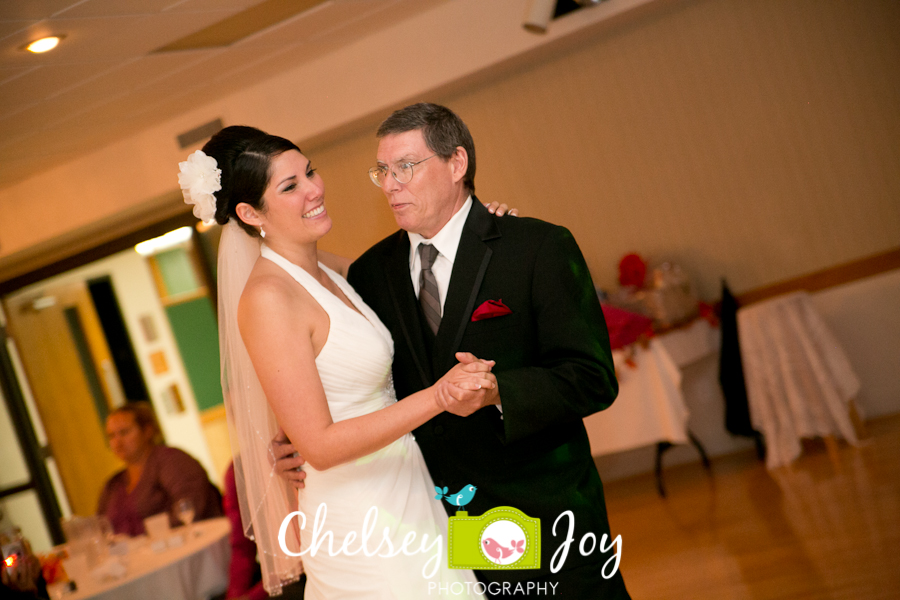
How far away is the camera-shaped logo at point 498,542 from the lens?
180 cm

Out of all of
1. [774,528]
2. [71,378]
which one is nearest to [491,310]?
[774,528]

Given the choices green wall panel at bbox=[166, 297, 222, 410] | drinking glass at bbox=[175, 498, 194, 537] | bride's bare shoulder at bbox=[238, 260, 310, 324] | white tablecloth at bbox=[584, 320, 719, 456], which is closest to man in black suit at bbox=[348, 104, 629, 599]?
bride's bare shoulder at bbox=[238, 260, 310, 324]

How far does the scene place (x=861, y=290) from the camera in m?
4.77

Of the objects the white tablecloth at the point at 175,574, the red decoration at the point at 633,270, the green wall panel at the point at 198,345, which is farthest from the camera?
the green wall panel at the point at 198,345

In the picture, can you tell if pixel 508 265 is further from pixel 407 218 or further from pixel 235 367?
pixel 235 367

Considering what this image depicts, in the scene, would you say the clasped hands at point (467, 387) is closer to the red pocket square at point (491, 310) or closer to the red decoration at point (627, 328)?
the red pocket square at point (491, 310)

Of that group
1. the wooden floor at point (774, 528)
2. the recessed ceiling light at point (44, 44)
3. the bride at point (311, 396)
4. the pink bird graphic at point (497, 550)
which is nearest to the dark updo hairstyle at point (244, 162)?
the bride at point (311, 396)

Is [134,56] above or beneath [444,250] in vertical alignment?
above

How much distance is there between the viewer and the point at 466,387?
1.58 meters

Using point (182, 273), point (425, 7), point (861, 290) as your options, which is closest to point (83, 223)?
point (182, 273)

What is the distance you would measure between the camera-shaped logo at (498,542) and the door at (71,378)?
21.1 ft

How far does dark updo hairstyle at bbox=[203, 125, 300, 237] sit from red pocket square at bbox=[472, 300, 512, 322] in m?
0.68

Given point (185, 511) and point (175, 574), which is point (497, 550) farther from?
point (185, 511)

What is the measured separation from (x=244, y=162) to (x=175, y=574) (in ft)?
7.53
